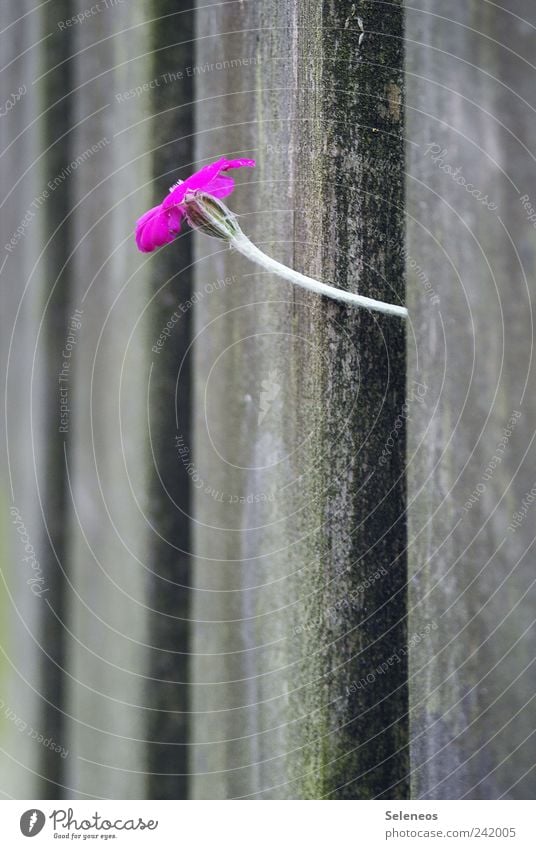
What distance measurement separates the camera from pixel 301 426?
1.31 ft

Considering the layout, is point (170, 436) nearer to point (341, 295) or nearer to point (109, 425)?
point (109, 425)

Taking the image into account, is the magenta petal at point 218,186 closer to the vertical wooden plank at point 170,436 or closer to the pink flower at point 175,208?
the pink flower at point 175,208

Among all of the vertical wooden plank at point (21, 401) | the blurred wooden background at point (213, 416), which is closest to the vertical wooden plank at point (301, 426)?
the blurred wooden background at point (213, 416)

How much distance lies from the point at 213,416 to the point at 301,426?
13 cm

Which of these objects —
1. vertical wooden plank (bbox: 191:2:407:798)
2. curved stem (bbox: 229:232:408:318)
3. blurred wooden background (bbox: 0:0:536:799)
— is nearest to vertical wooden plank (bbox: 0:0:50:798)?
blurred wooden background (bbox: 0:0:536:799)

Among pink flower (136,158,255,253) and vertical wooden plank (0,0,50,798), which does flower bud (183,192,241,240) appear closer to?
pink flower (136,158,255,253)

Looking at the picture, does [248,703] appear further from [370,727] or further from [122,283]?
[122,283]

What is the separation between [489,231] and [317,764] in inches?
13.7

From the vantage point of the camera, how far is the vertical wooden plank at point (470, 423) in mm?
495

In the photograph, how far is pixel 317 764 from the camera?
Answer: 39cm

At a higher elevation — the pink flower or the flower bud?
the pink flower

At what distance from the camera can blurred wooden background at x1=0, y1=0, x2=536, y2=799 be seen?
490 mm

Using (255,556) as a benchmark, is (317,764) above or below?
below

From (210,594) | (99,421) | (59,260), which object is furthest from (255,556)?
(59,260)
